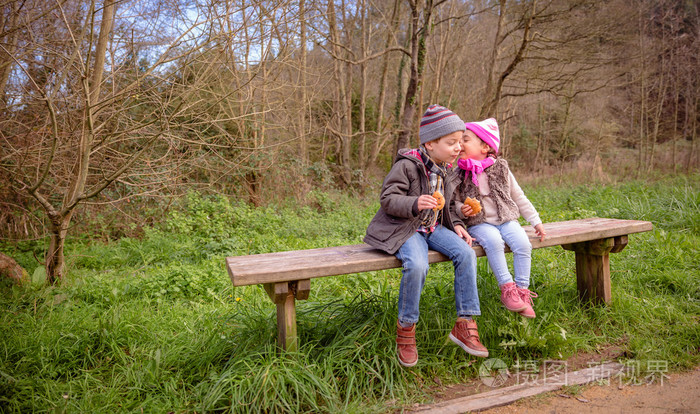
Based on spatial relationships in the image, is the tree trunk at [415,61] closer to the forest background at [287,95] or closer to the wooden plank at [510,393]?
the forest background at [287,95]

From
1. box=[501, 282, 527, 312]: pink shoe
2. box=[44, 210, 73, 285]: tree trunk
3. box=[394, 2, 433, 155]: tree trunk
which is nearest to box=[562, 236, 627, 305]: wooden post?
box=[501, 282, 527, 312]: pink shoe

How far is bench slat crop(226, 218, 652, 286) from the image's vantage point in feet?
7.72

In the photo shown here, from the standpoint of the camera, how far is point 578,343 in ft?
10.4

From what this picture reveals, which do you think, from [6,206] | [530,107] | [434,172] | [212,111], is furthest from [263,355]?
[530,107]

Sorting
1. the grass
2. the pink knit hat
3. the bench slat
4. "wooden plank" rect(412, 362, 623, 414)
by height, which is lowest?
"wooden plank" rect(412, 362, 623, 414)

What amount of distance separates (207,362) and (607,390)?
8.02ft

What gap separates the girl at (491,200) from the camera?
304 centimetres

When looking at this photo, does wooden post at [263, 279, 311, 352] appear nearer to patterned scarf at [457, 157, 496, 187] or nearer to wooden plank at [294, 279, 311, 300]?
wooden plank at [294, 279, 311, 300]

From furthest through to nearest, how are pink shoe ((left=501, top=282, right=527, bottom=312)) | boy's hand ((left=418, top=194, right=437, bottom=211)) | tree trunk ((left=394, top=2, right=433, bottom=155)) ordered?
tree trunk ((left=394, top=2, right=433, bottom=155))
pink shoe ((left=501, top=282, right=527, bottom=312))
boy's hand ((left=418, top=194, right=437, bottom=211))

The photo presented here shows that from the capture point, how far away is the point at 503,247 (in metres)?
2.98

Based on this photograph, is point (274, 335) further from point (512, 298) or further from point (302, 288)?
point (512, 298)

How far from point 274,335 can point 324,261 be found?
0.61m

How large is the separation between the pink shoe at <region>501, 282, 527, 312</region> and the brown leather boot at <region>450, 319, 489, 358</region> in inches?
12.0

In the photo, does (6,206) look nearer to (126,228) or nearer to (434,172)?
(126,228)
